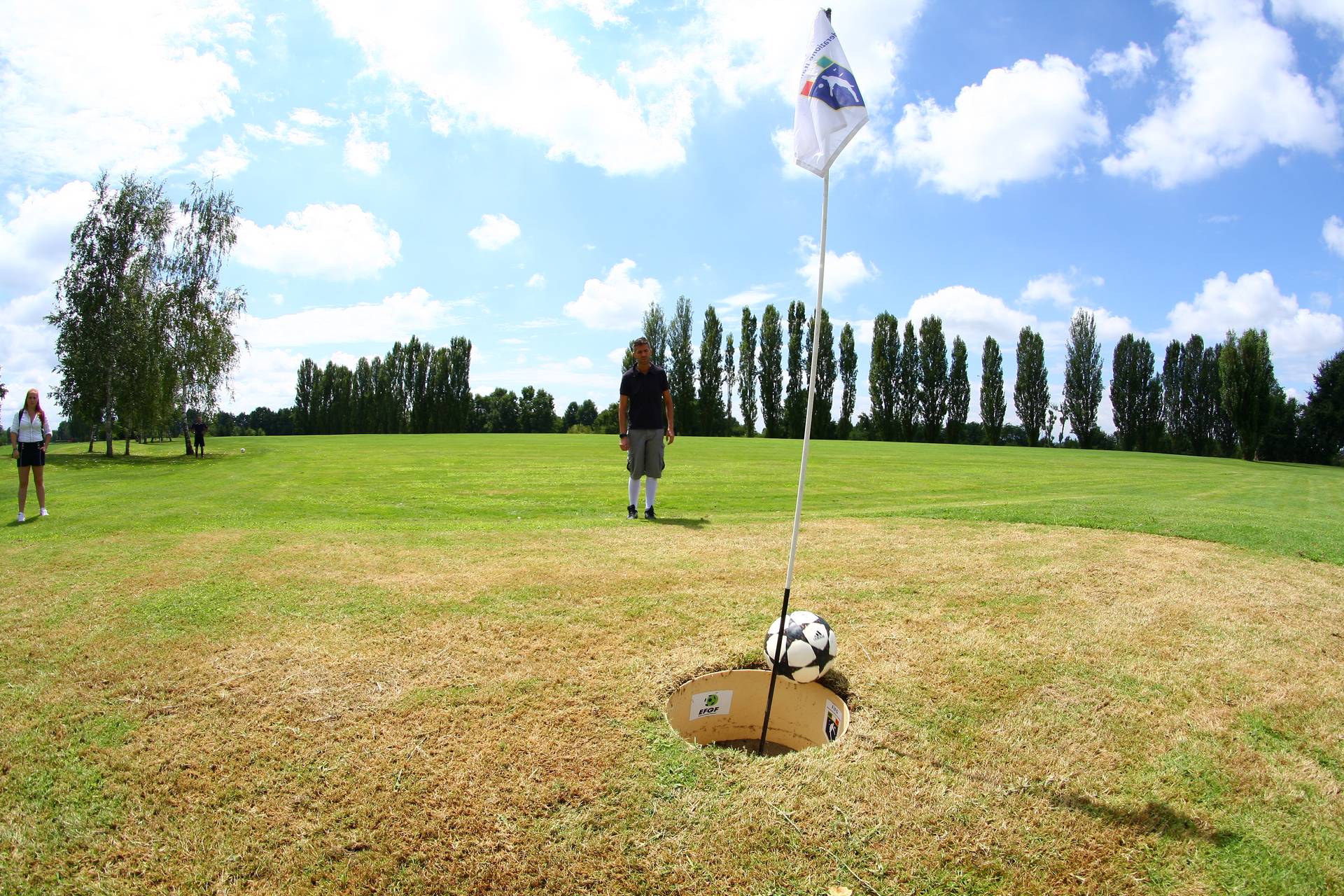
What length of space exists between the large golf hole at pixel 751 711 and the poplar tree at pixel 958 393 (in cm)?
7631

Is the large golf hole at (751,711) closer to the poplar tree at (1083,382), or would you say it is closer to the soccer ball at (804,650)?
the soccer ball at (804,650)

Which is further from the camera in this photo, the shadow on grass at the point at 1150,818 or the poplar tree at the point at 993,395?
the poplar tree at the point at 993,395

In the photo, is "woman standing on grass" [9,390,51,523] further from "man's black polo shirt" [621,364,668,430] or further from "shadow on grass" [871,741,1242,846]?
"shadow on grass" [871,741,1242,846]

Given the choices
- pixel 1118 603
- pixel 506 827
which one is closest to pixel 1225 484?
pixel 1118 603

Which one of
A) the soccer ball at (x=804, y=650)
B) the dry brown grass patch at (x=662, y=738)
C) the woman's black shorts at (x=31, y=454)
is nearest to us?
the dry brown grass patch at (x=662, y=738)

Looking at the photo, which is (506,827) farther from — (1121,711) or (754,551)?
(754,551)

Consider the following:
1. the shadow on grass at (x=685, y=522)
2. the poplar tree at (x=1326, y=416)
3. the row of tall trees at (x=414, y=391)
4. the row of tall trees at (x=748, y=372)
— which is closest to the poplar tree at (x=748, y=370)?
the row of tall trees at (x=748, y=372)

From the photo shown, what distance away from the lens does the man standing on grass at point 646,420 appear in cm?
1008

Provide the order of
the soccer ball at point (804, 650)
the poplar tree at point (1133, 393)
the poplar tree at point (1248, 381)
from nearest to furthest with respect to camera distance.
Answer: the soccer ball at point (804, 650) → the poplar tree at point (1248, 381) → the poplar tree at point (1133, 393)

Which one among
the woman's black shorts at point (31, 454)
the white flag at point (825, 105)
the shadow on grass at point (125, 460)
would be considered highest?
the white flag at point (825, 105)

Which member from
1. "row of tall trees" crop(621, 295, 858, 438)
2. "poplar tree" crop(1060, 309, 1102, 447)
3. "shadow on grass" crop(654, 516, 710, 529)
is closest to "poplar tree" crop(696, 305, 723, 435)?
"row of tall trees" crop(621, 295, 858, 438)

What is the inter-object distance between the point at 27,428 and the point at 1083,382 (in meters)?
85.4

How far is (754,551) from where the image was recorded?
7.86 m

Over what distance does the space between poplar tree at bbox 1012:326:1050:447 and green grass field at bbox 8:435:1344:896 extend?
2914 inches
